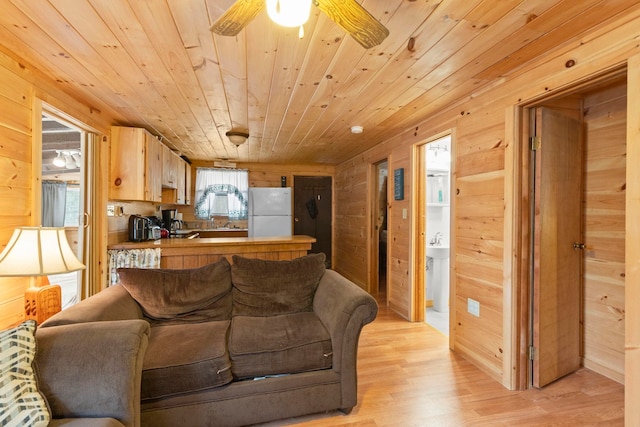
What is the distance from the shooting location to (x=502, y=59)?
1839 millimetres

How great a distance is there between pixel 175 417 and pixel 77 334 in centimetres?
69

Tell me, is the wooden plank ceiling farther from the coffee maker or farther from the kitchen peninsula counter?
the coffee maker

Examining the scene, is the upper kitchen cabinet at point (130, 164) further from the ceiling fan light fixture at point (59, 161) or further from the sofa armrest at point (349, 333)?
the sofa armrest at point (349, 333)

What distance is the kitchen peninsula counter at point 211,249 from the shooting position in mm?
2941

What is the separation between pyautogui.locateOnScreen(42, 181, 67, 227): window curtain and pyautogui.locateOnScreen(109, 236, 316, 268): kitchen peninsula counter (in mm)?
2850

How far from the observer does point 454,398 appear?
1999 millimetres

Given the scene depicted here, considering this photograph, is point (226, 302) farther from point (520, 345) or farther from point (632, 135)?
point (632, 135)

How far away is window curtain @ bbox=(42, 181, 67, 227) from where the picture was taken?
15.5 ft

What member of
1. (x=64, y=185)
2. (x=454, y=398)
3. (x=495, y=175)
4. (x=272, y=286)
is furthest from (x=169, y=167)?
(x=454, y=398)

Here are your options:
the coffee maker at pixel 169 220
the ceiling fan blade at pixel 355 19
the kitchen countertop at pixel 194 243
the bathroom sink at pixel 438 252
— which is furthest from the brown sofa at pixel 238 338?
the coffee maker at pixel 169 220

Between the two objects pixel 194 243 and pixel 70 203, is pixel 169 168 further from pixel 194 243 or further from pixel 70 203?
pixel 70 203

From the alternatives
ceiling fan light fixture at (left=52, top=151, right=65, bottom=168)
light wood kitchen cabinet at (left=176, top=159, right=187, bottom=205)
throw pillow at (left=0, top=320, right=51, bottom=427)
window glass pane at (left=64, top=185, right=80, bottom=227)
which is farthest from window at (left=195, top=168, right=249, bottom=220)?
throw pillow at (left=0, top=320, right=51, bottom=427)

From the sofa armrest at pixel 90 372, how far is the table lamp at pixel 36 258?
340 millimetres

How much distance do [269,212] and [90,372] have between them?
13.0 ft
